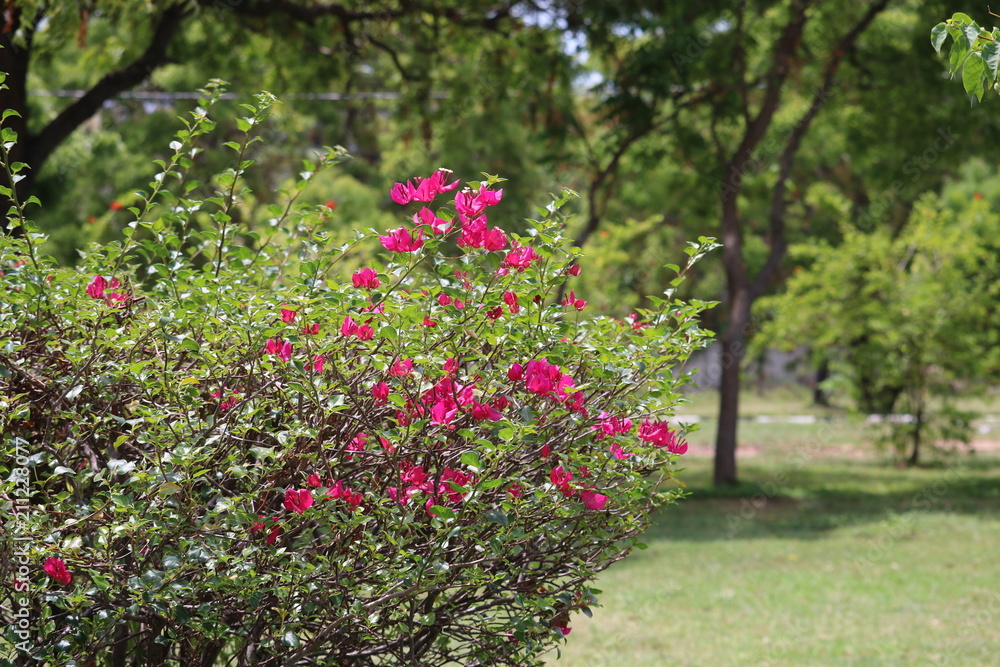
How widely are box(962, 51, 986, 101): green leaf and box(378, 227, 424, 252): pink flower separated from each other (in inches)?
50.4

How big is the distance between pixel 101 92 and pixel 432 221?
246 inches

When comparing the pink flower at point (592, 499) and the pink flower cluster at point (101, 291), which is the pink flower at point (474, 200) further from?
the pink flower cluster at point (101, 291)

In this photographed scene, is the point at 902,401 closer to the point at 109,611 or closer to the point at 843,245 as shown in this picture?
the point at 843,245

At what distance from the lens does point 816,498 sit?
38.4ft

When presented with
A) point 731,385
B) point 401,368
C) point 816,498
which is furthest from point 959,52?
point 816,498

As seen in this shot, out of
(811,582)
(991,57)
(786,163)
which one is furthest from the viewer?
(786,163)

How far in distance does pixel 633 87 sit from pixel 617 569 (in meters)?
5.42

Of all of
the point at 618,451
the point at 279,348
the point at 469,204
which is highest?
the point at 469,204

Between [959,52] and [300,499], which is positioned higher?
[959,52]

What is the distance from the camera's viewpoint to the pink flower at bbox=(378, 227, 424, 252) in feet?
7.93

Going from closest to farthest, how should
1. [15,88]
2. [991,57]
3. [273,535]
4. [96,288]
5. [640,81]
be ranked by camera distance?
[991,57] < [273,535] < [96,288] < [15,88] < [640,81]

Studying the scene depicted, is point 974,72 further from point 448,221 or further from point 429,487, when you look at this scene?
point 429,487

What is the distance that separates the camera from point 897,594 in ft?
22.4

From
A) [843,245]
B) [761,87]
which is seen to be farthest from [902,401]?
[761,87]
